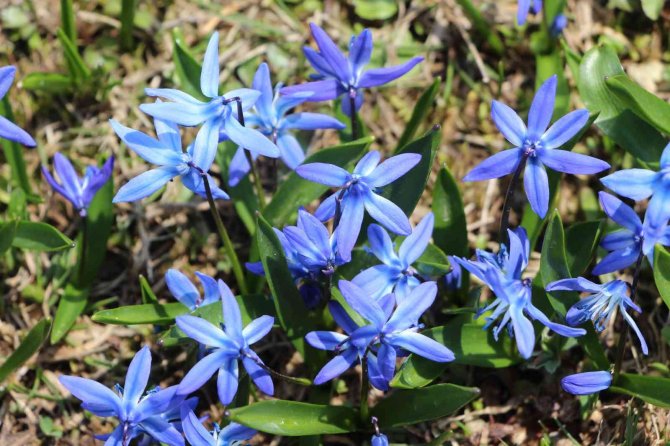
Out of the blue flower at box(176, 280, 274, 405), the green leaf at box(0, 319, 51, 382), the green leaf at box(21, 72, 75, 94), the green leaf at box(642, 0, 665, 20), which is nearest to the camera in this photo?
the blue flower at box(176, 280, 274, 405)

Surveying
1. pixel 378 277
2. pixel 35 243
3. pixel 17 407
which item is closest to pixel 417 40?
pixel 378 277

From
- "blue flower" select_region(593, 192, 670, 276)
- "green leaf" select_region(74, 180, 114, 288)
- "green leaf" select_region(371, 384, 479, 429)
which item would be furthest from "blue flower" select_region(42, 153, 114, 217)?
"blue flower" select_region(593, 192, 670, 276)

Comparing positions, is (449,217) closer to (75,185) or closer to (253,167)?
(253,167)

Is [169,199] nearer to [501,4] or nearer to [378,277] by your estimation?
[378,277]

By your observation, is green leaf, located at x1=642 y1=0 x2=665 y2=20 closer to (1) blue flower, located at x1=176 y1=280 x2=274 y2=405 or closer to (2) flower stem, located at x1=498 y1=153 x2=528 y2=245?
(2) flower stem, located at x1=498 y1=153 x2=528 y2=245

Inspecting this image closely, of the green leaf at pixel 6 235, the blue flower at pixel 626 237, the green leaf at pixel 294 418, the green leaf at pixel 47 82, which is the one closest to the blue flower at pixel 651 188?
the blue flower at pixel 626 237

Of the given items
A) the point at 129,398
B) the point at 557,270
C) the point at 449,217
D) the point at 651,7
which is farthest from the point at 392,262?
the point at 651,7
